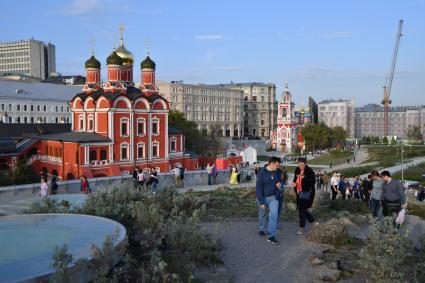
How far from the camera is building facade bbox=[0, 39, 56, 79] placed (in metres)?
118

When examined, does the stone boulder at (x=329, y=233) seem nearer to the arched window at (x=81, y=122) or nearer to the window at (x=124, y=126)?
the window at (x=124, y=126)

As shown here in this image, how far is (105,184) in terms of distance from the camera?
18938mm

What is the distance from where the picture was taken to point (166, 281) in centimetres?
587

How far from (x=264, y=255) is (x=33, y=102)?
62.3 meters

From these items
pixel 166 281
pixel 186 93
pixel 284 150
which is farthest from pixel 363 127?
pixel 166 281

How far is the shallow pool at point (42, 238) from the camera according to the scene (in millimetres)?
5637

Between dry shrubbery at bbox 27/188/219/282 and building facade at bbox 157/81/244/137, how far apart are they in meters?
80.2

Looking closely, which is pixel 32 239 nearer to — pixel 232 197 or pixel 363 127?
pixel 232 197

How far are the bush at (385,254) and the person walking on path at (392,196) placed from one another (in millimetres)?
2901

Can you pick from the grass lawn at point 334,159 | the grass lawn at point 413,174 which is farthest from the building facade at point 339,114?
the grass lawn at point 413,174

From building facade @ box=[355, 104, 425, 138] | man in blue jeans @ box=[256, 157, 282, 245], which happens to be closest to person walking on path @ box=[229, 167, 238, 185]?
man in blue jeans @ box=[256, 157, 282, 245]

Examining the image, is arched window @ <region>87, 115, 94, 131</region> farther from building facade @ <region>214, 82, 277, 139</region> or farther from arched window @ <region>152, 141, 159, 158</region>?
building facade @ <region>214, 82, 277, 139</region>

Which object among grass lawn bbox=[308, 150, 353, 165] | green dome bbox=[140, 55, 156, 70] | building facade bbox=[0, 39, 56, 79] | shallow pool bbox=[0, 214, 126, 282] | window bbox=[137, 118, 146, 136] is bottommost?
grass lawn bbox=[308, 150, 353, 165]

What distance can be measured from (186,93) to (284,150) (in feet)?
77.0
